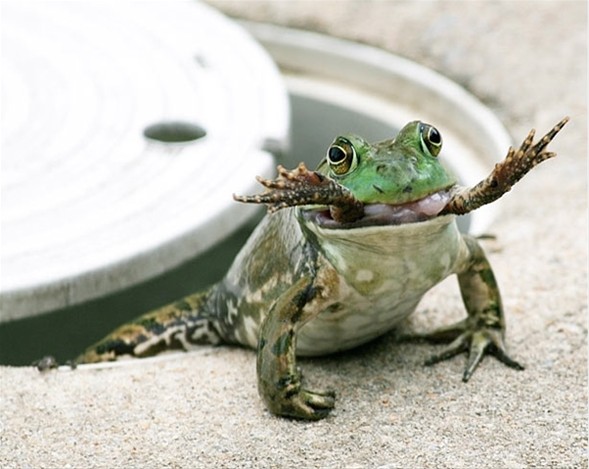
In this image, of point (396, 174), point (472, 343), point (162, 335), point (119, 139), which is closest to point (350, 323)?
point (472, 343)

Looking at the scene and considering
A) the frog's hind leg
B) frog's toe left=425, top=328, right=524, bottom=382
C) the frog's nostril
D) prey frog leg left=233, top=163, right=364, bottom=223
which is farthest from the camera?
the frog's nostril

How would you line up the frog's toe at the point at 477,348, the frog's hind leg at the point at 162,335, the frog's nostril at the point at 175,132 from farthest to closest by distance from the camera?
1. the frog's nostril at the point at 175,132
2. the frog's hind leg at the point at 162,335
3. the frog's toe at the point at 477,348

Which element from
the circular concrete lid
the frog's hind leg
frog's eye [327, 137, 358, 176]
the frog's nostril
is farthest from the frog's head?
the frog's nostril

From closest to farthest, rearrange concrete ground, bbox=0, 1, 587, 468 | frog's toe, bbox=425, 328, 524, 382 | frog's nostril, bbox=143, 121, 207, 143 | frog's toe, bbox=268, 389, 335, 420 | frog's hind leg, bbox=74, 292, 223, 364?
concrete ground, bbox=0, 1, 587, 468
frog's toe, bbox=268, 389, 335, 420
frog's toe, bbox=425, 328, 524, 382
frog's hind leg, bbox=74, 292, 223, 364
frog's nostril, bbox=143, 121, 207, 143

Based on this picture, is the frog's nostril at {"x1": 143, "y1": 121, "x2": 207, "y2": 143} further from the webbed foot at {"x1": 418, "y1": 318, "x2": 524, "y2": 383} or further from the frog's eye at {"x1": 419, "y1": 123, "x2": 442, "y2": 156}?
the frog's eye at {"x1": 419, "y1": 123, "x2": 442, "y2": 156}

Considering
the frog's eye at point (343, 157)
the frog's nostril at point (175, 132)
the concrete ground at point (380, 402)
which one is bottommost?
the frog's nostril at point (175, 132)

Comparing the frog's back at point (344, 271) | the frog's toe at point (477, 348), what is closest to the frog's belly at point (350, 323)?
the frog's back at point (344, 271)

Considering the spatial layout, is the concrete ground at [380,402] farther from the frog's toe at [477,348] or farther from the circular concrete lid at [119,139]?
the circular concrete lid at [119,139]

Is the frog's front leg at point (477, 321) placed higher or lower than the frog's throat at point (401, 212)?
lower
